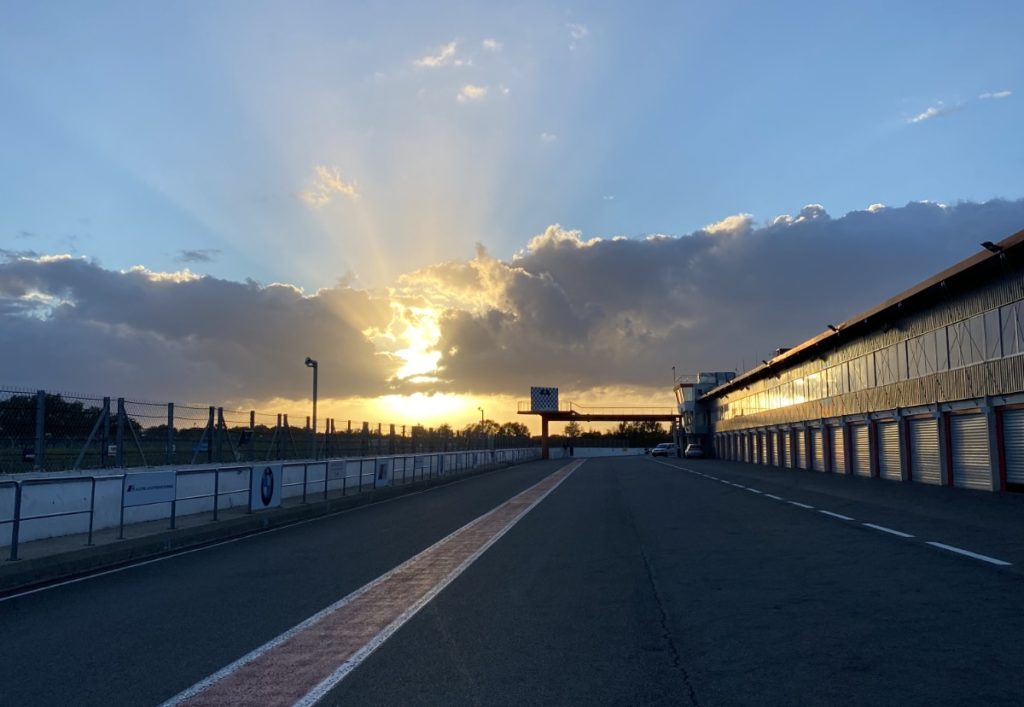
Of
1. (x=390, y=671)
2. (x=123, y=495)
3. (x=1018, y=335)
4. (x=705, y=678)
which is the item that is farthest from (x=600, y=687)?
(x=1018, y=335)

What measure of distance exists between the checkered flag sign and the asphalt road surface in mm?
96790

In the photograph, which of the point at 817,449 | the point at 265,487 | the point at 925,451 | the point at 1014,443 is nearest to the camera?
the point at 265,487

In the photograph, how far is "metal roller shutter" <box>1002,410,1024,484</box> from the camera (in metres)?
26.4

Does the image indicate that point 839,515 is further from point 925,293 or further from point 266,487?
point 925,293

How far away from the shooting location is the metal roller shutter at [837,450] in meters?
44.5

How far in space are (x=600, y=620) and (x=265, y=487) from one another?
1399 cm

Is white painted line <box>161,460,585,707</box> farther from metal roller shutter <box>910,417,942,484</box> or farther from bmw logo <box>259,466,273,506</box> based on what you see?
metal roller shutter <box>910,417,942,484</box>

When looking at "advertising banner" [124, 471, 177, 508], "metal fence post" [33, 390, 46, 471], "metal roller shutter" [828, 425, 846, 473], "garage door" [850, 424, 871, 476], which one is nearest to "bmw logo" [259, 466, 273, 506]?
"advertising banner" [124, 471, 177, 508]

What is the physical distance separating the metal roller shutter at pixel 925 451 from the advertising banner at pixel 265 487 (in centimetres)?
2489

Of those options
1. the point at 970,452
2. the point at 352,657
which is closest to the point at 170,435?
the point at 352,657

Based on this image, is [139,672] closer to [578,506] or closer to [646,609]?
[646,609]

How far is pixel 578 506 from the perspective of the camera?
77.8 feet

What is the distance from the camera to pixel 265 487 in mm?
20328

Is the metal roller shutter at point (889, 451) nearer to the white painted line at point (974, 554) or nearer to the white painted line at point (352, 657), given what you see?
the white painted line at point (974, 554)
